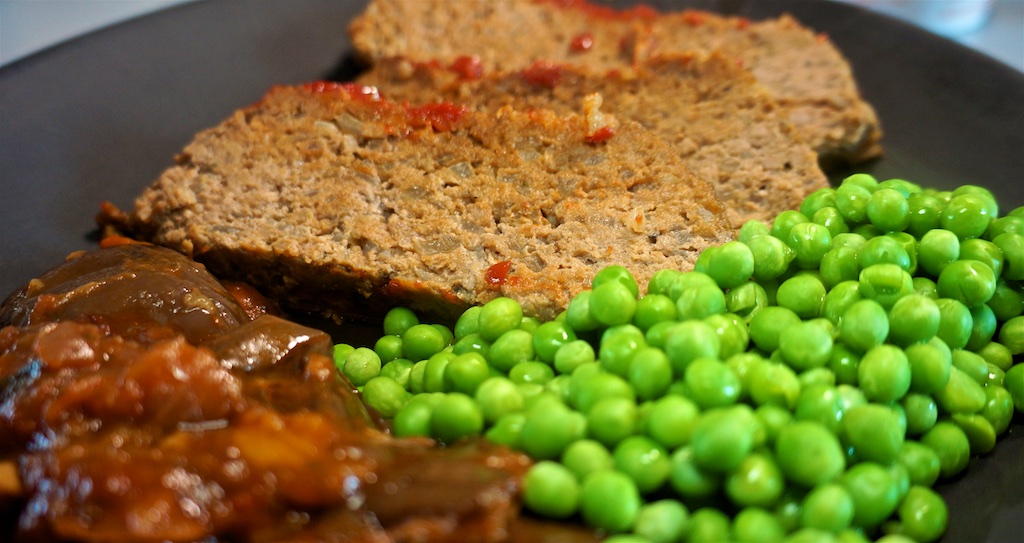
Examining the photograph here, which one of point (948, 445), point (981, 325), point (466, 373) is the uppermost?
point (981, 325)

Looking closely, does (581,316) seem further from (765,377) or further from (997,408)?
(997,408)

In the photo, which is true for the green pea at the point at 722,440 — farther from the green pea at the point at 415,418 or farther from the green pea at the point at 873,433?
the green pea at the point at 415,418

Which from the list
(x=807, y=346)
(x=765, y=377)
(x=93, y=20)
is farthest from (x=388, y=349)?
(x=93, y=20)

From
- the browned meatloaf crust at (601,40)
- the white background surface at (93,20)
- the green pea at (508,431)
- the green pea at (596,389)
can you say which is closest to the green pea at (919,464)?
the green pea at (596,389)

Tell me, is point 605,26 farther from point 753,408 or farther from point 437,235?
point 753,408

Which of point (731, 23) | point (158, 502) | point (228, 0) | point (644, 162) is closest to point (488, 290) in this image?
point (644, 162)

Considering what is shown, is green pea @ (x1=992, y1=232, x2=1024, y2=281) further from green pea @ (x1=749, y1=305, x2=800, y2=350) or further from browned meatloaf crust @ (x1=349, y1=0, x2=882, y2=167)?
browned meatloaf crust @ (x1=349, y1=0, x2=882, y2=167)
